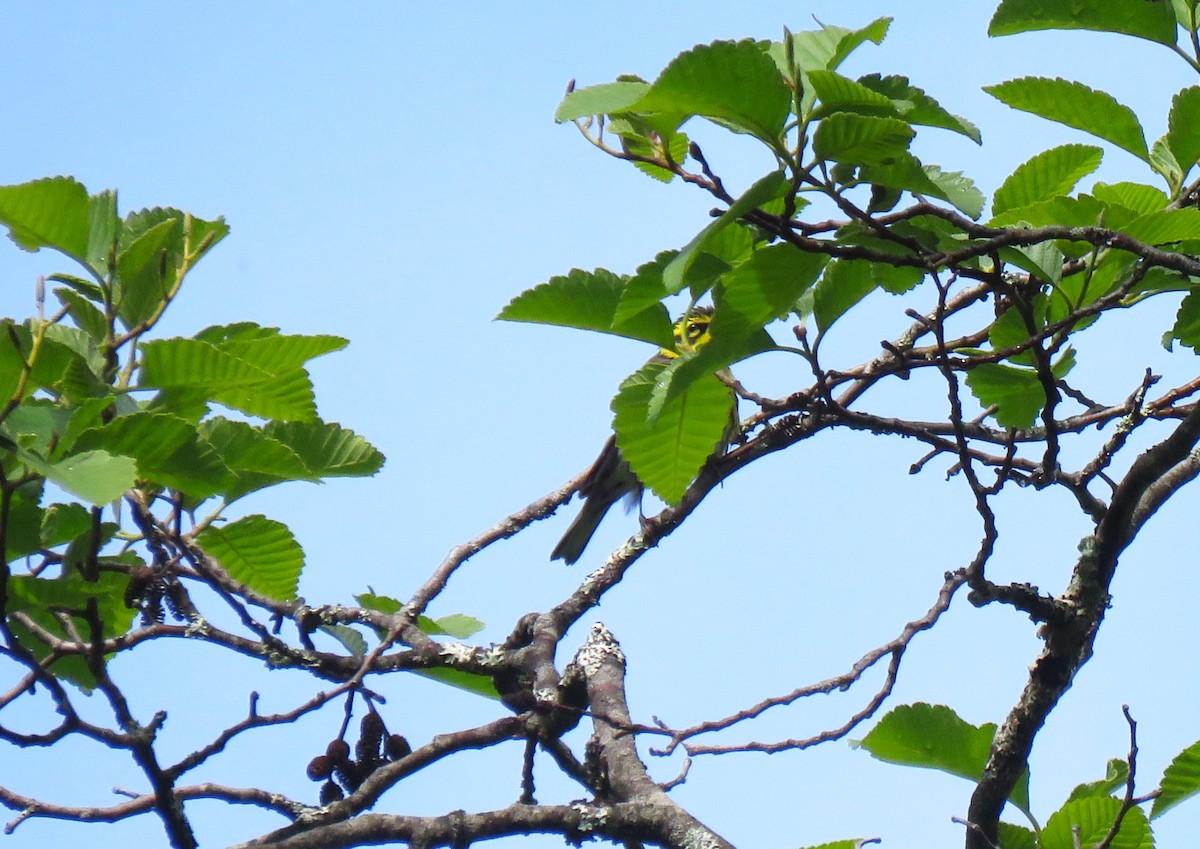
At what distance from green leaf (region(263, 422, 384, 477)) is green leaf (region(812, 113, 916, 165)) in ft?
4.59

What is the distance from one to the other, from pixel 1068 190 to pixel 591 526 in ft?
20.6

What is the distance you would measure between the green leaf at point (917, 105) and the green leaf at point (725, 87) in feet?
0.77

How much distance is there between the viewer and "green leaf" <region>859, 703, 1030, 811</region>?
2.84 m

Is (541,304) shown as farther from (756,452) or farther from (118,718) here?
(756,452)

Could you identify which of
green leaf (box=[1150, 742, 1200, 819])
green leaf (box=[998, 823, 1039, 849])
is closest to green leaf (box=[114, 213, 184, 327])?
green leaf (box=[998, 823, 1039, 849])

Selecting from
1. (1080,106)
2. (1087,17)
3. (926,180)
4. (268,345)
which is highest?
(1087,17)

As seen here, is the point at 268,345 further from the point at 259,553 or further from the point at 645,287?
the point at 645,287

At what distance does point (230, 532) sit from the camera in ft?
9.85

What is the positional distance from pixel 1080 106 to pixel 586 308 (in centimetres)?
114

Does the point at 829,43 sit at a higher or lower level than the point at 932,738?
higher

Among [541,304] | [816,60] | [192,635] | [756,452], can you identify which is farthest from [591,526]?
[816,60]

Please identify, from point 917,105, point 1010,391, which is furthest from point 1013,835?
point 917,105

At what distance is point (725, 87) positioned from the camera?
5.92 feet

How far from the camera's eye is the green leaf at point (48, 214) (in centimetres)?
240
